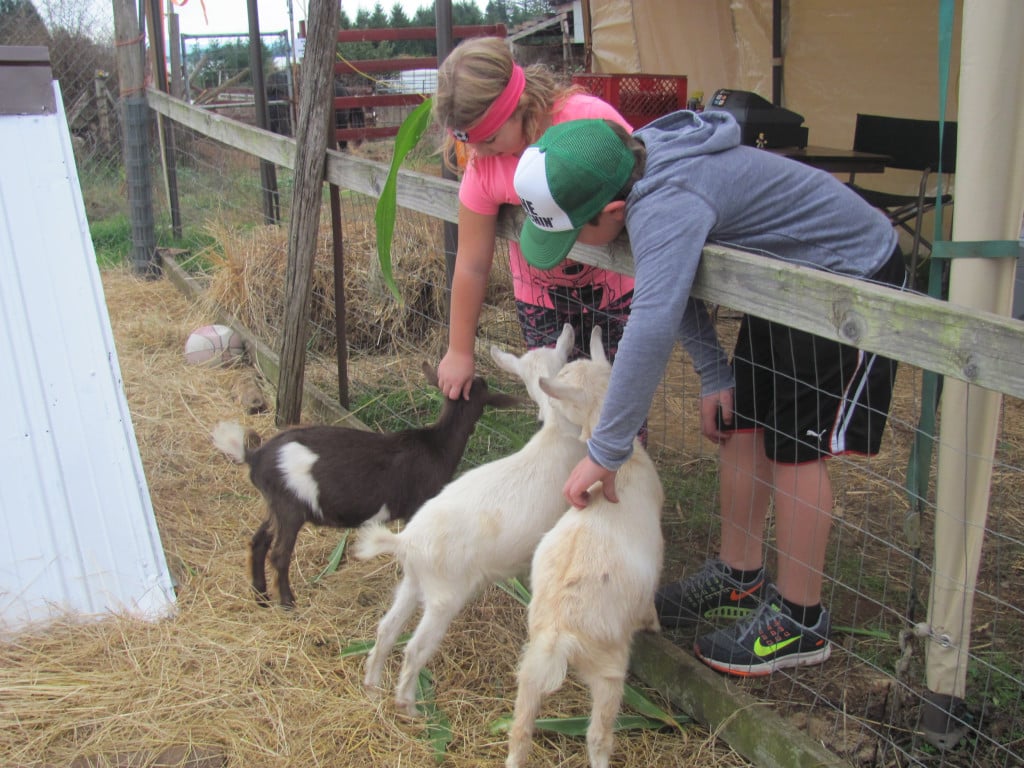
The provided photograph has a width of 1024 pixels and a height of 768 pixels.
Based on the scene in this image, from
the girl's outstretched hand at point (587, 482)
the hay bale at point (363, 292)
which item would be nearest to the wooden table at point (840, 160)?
the hay bale at point (363, 292)

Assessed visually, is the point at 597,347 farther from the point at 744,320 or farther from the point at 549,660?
the point at 549,660

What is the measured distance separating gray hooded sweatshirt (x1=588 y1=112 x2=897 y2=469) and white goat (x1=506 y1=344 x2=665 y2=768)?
25cm

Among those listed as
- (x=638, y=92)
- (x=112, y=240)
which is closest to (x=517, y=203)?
(x=638, y=92)

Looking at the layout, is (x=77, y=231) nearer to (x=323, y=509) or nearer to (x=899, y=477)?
(x=323, y=509)

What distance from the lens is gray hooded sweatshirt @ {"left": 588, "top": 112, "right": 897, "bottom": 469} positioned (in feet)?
6.98

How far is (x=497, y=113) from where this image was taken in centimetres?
262

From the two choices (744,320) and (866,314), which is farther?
(744,320)

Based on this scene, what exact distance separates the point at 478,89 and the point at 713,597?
69.0 inches

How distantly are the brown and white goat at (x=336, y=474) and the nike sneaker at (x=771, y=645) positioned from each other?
45.8 inches

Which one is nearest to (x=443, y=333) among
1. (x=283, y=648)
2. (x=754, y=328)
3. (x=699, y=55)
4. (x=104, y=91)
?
(x=283, y=648)

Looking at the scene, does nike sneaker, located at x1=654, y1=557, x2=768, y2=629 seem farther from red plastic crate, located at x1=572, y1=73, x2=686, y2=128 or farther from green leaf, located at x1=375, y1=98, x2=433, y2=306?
red plastic crate, located at x1=572, y1=73, x2=686, y2=128

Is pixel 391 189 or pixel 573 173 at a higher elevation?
pixel 573 173

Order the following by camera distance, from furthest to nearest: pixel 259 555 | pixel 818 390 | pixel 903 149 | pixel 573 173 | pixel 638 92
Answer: pixel 903 149
pixel 638 92
pixel 259 555
pixel 818 390
pixel 573 173

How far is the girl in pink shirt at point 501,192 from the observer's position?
2.60m
